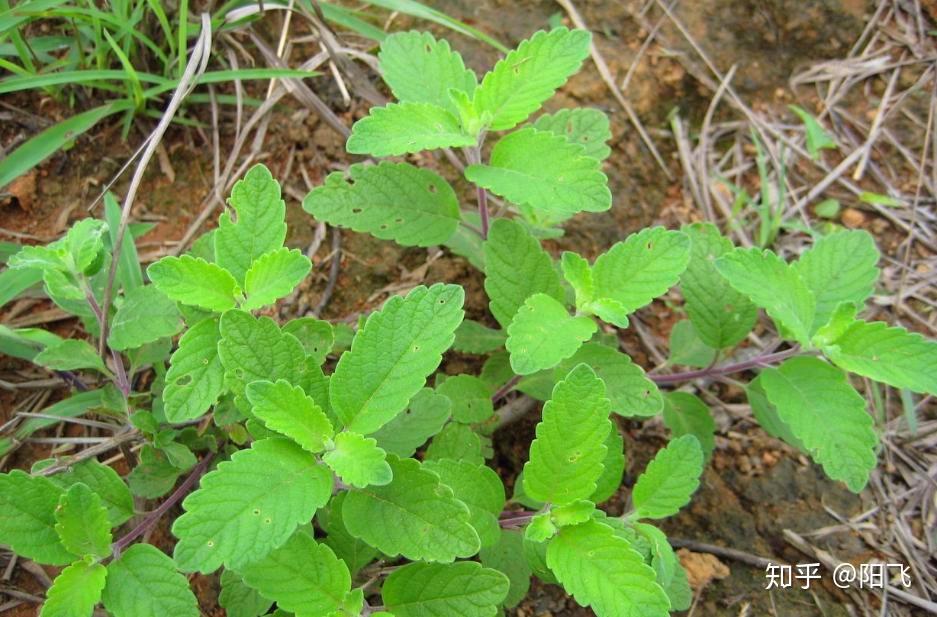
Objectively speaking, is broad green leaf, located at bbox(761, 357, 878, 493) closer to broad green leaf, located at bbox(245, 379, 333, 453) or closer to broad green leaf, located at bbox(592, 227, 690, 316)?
broad green leaf, located at bbox(592, 227, 690, 316)

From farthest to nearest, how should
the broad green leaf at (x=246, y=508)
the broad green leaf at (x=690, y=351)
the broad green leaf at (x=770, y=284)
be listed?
the broad green leaf at (x=690, y=351), the broad green leaf at (x=770, y=284), the broad green leaf at (x=246, y=508)

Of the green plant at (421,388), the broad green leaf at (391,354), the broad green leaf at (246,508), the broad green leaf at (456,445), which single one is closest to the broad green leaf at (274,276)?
the green plant at (421,388)

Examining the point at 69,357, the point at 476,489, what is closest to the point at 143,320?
the point at 69,357

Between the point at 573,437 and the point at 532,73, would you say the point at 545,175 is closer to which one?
the point at 532,73

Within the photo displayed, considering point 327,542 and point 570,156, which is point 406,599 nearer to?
point 327,542

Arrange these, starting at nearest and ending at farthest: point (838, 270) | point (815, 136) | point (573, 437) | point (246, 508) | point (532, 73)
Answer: point (246, 508) < point (573, 437) < point (532, 73) < point (838, 270) < point (815, 136)

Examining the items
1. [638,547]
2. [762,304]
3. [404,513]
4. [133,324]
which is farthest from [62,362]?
[762,304]

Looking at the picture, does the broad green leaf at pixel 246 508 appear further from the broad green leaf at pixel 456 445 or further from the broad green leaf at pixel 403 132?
the broad green leaf at pixel 403 132
